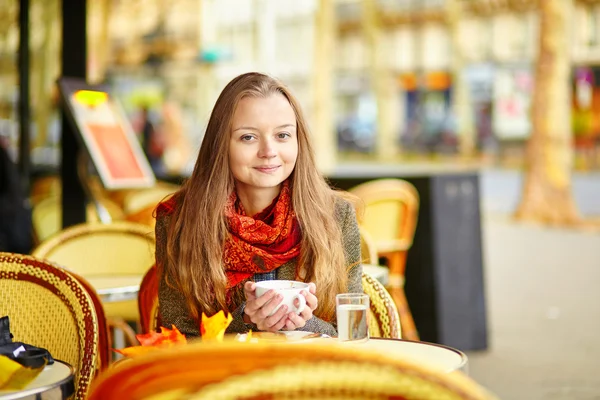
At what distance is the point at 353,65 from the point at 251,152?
38821 millimetres

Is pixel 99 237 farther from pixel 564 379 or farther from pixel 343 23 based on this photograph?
pixel 343 23

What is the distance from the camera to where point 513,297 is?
754 centimetres

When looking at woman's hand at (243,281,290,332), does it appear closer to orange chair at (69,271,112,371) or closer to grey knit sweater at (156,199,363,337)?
grey knit sweater at (156,199,363,337)

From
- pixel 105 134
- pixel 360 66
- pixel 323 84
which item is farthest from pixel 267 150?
pixel 360 66

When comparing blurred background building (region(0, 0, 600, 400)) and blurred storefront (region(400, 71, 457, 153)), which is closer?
blurred background building (region(0, 0, 600, 400))

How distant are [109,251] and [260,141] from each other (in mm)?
1777

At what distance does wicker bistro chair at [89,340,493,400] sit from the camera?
1095mm

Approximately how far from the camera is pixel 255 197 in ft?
7.55

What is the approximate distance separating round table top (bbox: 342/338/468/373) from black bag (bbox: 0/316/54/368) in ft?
2.00

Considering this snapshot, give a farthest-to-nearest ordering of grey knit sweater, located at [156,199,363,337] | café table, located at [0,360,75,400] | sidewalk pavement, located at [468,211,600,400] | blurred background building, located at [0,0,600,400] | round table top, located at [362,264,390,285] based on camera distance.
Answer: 1. blurred background building, located at [0,0,600,400]
2. sidewalk pavement, located at [468,211,600,400]
3. round table top, located at [362,264,390,285]
4. grey knit sweater, located at [156,199,363,337]
5. café table, located at [0,360,75,400]

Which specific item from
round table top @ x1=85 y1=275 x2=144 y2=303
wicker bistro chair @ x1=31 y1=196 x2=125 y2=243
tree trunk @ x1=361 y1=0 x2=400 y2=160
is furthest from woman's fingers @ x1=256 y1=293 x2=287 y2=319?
tree trunk @ x1=361 y1=0 x2=400 y2=160

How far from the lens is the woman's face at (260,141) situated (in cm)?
220

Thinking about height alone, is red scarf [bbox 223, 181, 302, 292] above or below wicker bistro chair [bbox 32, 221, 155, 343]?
above

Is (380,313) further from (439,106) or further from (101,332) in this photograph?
(439,106)
